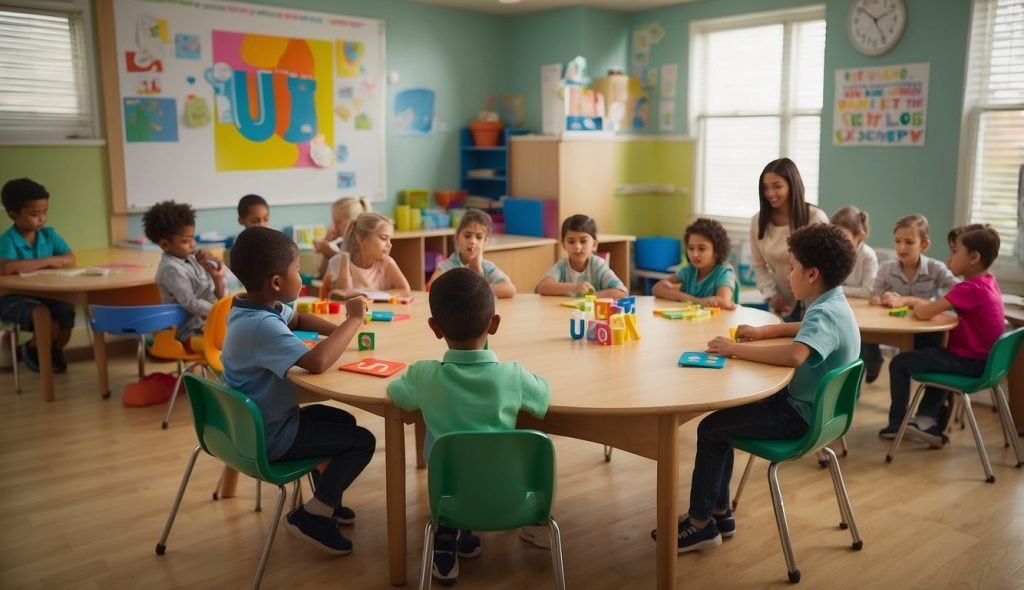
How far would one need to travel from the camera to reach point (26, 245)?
4.85m

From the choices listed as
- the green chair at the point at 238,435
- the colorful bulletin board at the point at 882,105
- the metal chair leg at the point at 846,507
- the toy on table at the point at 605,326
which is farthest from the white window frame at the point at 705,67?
the green chair at the point at 238,435

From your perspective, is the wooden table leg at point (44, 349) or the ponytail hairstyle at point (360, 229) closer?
the ponytail hairstyle at point (360, 229)

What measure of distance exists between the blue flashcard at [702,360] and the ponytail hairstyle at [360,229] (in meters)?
1.83

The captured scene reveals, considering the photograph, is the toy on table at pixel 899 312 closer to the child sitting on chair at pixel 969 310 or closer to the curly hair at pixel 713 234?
the child sitting on chair at pixel 969 310

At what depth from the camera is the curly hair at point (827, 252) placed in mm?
2729

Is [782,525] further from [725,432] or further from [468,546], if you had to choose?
[468,546]

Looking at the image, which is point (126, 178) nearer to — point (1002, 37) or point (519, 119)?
point (519, 119)

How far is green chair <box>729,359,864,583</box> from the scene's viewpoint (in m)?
2.55

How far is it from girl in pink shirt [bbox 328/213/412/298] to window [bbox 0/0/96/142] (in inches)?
102

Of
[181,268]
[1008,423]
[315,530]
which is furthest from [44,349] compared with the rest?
[1008,423]

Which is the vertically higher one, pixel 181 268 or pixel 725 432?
pixel 181 268

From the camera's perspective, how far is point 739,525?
3.11m

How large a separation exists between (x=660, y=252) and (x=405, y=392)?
516 centimetres

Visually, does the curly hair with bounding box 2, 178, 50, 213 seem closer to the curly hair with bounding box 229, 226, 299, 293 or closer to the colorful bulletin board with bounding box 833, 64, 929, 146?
the curly hair with bounding box 229, 226, 299, 293
